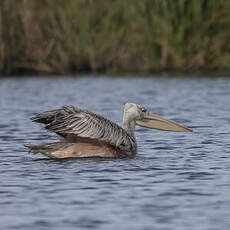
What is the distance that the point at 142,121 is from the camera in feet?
30.7

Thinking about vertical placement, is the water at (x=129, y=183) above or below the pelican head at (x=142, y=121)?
below

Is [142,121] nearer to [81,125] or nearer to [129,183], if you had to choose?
[81,125]

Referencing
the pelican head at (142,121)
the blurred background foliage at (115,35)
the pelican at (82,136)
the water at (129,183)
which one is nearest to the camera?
the water at (129,183)

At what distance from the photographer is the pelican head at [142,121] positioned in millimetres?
9172

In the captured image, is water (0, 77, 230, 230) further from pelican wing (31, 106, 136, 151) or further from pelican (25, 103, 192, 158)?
pelican wing (31, 106, 136, 151)

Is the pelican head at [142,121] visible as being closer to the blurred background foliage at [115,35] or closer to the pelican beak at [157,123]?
the pelican beak at [157,123]

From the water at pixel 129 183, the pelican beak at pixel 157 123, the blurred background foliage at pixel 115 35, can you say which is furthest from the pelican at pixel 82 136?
the blurred background foliage at pixel 115 35

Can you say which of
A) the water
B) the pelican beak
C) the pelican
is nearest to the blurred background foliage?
the water

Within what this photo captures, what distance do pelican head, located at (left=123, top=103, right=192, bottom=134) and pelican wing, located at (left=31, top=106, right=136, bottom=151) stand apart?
0.68 metres

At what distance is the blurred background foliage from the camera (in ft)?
70.9

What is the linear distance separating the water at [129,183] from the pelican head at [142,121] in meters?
0.29

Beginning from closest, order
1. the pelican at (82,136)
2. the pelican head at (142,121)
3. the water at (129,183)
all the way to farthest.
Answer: the water at (129,183) < the pelican at (82,136) < the pelican head at (142,121)

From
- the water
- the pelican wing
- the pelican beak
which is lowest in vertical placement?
the water

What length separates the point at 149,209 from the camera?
5.75 metres
